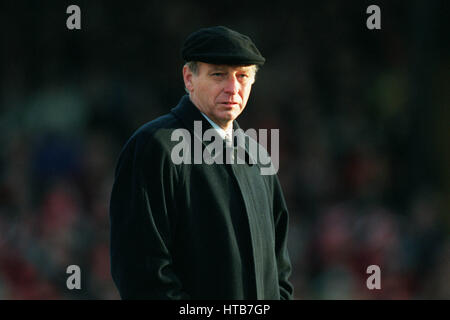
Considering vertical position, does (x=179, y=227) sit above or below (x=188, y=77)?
below

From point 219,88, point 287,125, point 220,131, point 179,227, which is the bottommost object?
point 287,125

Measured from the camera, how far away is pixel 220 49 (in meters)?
1.99

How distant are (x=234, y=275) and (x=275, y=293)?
0.62ft

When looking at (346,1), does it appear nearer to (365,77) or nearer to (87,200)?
(365,77)

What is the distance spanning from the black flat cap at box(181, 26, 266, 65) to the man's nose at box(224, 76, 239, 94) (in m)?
0.04

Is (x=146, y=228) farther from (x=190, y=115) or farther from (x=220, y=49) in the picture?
(x=220, y=49)

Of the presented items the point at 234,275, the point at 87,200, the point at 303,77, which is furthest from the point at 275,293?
the point at 303,77

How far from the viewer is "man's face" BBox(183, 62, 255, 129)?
2.01 metres

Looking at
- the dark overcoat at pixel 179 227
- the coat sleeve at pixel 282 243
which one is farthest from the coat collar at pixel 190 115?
the coat sleeve at pixel 282 243

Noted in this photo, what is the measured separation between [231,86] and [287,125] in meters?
3.70

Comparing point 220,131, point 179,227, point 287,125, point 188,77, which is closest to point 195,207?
point 179,227

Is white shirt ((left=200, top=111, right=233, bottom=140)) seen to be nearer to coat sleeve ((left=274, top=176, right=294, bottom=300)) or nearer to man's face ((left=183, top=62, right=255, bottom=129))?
man's face ((left=183, top=62, right=255, bottom=129))

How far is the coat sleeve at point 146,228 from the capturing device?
1.90 m

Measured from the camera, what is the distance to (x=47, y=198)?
494 cm
